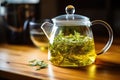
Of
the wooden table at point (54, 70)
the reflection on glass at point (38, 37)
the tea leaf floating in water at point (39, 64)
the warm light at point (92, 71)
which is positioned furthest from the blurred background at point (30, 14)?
the warm light at point (92, 71)

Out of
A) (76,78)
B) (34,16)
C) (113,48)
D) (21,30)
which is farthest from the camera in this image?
(34,16)

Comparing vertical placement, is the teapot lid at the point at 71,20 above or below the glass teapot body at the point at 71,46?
above

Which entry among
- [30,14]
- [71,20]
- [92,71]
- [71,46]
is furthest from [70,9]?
[30,14]

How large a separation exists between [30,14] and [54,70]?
0.60 metres

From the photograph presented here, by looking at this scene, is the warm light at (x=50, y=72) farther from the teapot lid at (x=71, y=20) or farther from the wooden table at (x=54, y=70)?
the teapot lid at (x=71, y=20)

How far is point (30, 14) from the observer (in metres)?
1.38

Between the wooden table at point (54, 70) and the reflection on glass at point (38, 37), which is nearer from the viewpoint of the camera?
the wooden table at point (54, 70)

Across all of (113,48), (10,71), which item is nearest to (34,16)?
(113,48)

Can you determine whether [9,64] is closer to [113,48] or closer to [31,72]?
[31,72]

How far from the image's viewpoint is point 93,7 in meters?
1.42

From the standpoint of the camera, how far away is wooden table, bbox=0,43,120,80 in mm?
791

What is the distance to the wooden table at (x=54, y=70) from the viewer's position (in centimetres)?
79

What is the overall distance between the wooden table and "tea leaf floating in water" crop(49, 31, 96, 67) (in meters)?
0.03

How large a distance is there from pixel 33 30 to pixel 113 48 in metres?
0.41
